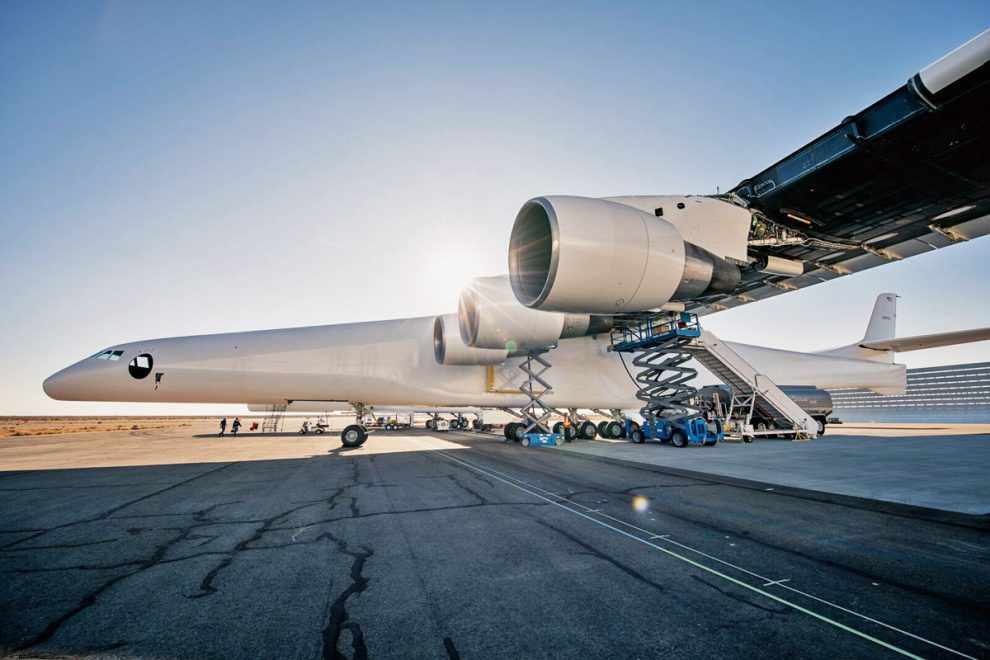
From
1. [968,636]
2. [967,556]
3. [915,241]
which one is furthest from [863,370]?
[968,636]

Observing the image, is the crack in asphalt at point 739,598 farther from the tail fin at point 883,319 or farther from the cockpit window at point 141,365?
the tail fin at point 883,319

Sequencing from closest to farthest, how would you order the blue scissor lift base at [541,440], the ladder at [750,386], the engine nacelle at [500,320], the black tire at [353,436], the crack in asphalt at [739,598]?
the crack in asphalt at [739,598] < the engine nacelle at [500,320] < the black tire at [353,436] < the ladder at [750,386] < the blue scissor lift base at [541,440]

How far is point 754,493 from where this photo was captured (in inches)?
248

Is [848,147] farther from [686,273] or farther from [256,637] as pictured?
[256,637]

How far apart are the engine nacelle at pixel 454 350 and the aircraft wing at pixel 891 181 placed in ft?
28.0

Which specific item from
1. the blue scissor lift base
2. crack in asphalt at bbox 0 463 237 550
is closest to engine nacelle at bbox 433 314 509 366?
the blue scissor lift base

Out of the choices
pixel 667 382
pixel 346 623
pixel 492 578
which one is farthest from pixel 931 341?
pixel 346 623

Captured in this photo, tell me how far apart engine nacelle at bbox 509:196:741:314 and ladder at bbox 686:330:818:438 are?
8845 millimetres

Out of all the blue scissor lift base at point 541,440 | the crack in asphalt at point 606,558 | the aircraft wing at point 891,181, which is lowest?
the blue scissor lift base at point 541,440

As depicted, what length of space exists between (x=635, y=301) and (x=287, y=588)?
7020 mm

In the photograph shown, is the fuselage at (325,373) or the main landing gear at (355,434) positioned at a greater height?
the fuselage at (325,373)

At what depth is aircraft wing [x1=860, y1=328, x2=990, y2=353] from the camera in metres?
18.7

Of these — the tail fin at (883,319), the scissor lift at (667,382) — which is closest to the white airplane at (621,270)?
the scissor lift at (667,382)

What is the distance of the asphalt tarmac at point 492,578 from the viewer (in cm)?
224
